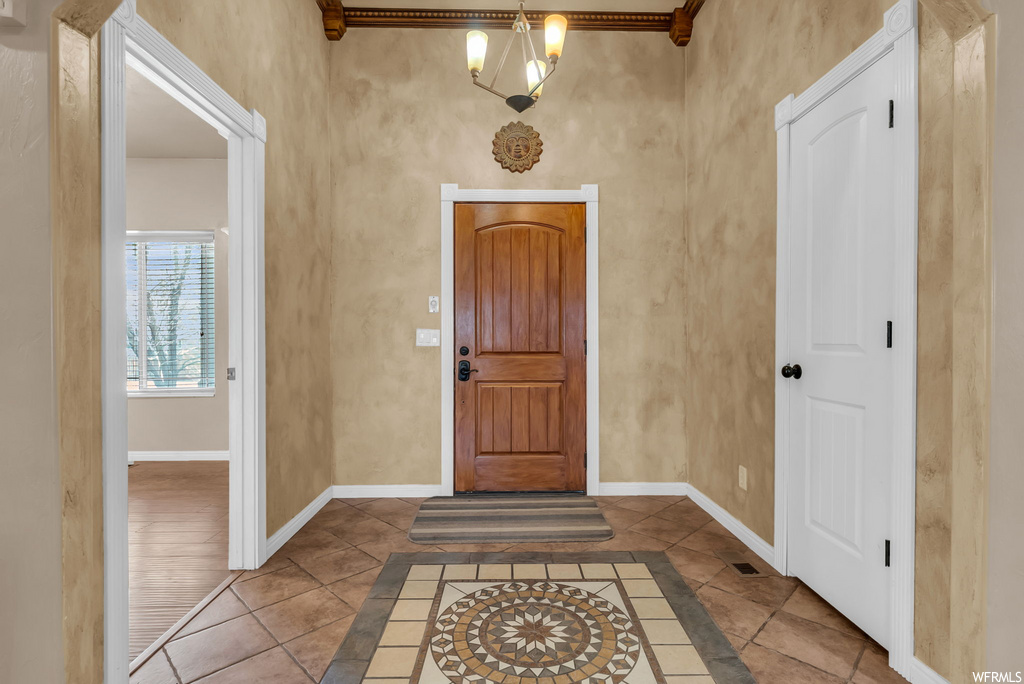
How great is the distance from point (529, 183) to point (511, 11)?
1154 mm

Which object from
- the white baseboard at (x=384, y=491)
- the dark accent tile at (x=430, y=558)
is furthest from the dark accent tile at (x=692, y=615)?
the white baseboard at (x=384, y=491)

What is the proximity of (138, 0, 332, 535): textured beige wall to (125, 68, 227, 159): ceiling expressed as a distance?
1.07 metres

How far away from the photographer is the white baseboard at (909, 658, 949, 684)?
1.58 metres

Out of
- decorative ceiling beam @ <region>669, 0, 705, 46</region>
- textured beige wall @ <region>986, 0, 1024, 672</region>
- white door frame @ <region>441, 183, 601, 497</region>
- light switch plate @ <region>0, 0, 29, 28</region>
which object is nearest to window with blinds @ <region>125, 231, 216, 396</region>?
white door frame @ <region>441, 183, 601, 497</region>

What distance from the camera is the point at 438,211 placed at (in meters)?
3.57

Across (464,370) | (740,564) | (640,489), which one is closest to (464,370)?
(464,370)

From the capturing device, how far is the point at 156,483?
406cm

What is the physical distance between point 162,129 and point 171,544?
3236 mm

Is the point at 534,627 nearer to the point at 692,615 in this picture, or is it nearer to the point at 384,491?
the point at 692,615

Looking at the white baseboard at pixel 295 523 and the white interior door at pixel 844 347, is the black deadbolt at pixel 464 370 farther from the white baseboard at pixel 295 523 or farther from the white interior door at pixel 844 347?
the white interior door at pixel 844 347

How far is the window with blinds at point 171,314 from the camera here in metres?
4.85

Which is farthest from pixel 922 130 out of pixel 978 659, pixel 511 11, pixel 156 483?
pixel 156 483

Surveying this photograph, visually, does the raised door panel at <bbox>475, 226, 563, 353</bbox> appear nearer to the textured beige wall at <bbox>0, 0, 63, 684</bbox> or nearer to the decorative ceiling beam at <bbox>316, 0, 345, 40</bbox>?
the decorative ceiling beam at <bbox>316, 0, 345, 40</bbox>

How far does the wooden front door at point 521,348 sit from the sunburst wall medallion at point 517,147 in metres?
0.29
